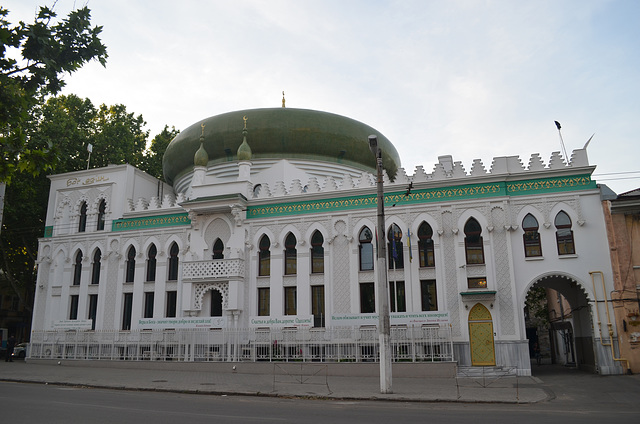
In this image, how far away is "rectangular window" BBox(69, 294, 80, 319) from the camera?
28.1m

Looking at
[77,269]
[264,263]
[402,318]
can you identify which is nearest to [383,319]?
[402,318]

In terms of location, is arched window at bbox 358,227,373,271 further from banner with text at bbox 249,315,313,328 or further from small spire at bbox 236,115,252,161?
small spire at bbox 236,115,252,161

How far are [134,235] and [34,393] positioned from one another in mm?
14958

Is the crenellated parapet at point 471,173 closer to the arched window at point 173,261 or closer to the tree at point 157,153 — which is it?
the arched window at point 173,261

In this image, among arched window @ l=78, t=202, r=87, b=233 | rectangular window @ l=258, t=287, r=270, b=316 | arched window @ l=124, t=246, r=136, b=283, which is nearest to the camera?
rectangular window @ l=258, t=287, r=270, b=316

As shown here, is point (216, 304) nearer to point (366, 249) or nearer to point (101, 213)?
point (366, 249)

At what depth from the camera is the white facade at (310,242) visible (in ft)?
69.4

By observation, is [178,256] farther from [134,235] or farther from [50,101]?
[50,101]

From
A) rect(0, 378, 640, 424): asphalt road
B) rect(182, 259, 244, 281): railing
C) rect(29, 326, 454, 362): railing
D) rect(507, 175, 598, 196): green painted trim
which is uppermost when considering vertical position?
rect(507, 175, 598, 196): green painted trim

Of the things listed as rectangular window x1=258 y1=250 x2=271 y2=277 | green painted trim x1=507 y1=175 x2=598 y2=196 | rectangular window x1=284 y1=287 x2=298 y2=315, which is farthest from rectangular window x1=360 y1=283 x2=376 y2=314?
green painted trim x1=507 y1=175 x2=598 y2=196

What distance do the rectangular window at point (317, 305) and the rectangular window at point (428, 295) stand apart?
14.8 feet

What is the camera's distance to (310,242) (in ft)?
80.7

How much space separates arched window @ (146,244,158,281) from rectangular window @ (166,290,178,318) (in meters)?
1.40

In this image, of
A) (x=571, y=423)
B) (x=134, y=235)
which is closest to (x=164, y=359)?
(x=134, y=235)
